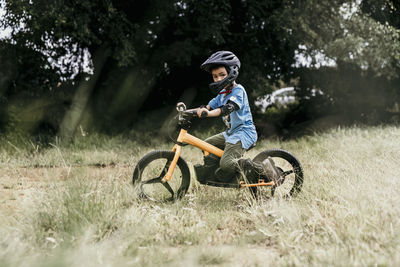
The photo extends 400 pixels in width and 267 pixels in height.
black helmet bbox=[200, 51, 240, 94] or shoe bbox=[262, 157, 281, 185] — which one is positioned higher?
black helmet bbox=[200, 51, 240, 94]

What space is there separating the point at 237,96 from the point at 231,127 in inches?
15.9

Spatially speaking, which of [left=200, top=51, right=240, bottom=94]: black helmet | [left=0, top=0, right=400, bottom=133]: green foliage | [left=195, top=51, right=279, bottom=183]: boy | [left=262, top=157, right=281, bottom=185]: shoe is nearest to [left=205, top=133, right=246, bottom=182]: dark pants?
[left=195, top=51, right=279, bottom=183]: boy

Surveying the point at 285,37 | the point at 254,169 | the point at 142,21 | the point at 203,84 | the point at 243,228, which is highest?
the point at 142,21

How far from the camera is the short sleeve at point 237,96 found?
370cm

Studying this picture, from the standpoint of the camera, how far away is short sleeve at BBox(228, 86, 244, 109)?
12.1 feet

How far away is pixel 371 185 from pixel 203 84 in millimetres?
8087

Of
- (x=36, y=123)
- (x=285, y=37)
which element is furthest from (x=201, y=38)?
(x=36, y=123)

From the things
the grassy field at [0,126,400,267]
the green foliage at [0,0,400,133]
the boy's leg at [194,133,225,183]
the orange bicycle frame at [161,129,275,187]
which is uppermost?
the green foliage at [0,0,400,133]

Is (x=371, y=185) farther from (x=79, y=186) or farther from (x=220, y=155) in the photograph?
(x=79, y=186)

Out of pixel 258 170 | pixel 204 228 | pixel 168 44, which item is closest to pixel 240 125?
pixel 258 170

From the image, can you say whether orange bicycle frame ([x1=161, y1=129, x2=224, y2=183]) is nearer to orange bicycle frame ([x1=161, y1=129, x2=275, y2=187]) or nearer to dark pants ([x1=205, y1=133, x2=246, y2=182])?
orange bicycle frame ([x1=161, y1=129, x2=275, y2=187])

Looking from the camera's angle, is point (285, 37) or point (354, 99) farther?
point (354, 99)

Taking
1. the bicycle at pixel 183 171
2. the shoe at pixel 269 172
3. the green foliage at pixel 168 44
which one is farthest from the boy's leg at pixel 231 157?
the green foliage at pixel 168 44

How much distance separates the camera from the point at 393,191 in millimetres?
3455
